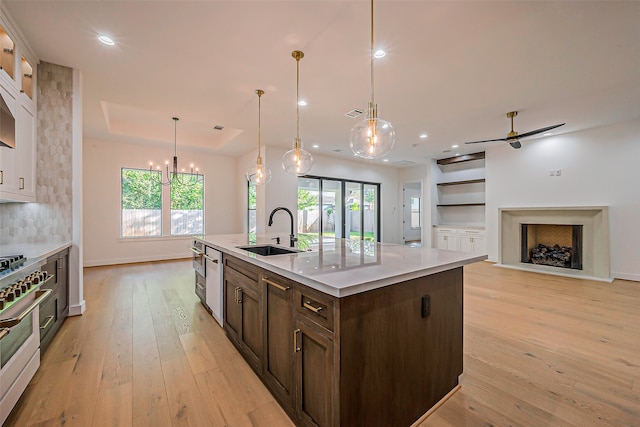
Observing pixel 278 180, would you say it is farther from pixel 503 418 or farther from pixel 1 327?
pixel 503 418

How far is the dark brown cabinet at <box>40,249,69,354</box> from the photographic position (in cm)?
230

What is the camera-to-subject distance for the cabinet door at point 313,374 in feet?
4.16

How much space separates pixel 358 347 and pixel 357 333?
67 mm

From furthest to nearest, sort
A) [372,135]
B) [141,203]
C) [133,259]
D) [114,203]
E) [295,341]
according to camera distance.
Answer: [141,203] → [133,259] → [114,203] → [372,135] → [295,341]

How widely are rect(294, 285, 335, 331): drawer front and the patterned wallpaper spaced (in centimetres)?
325

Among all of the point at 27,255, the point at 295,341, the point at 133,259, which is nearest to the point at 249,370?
the point at 295,341

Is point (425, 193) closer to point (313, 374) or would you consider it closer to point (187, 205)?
point (187, 205)

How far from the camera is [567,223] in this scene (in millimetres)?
5289

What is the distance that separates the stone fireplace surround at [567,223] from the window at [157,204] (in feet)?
24.6

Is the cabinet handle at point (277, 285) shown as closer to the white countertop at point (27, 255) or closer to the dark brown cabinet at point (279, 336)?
the dark brown cabinet at point (279, 336)

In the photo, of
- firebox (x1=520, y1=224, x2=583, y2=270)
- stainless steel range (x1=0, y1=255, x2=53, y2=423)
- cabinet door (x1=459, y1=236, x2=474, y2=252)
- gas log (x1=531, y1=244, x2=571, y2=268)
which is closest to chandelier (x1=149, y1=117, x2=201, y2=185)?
stainless steel range (x1=0, y1=255, x2=53, y2=423)

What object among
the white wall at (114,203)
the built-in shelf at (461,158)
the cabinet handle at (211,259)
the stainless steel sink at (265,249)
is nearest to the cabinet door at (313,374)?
the stainless steel sink at (265,249)

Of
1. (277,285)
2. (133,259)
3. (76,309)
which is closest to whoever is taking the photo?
(277,285)

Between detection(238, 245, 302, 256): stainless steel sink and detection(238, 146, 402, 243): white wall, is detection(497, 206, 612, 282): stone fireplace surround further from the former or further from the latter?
detection(238, 245, 302, 256): stainless steel sink
